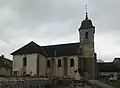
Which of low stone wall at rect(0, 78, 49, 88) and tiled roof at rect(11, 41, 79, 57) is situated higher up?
tiled roof at rect(11, 41, 79, 57)

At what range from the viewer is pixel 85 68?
47781mm

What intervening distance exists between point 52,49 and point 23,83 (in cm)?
2396

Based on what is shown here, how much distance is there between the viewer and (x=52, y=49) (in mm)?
52500

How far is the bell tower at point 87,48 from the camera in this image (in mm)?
47531

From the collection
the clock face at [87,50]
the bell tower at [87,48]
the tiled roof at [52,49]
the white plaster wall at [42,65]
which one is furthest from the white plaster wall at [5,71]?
the clock face at [87,50]

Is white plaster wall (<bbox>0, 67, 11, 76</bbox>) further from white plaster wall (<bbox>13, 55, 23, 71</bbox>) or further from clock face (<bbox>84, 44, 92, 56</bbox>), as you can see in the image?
clock face (<bbox>84, 44, 92, 56</bbox>)

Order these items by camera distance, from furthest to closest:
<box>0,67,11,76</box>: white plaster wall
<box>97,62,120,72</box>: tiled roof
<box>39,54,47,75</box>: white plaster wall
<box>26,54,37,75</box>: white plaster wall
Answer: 1. <box>97,62,120,72</box>: tiled roof
2. <box>39,54,47,75</box>: white plaster wall
3. <box>0,67,11,76</box>: white plaster wall
4. <box>26,54,37,75</box>: white plaster wall

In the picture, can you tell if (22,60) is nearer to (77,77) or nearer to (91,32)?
(77,77)

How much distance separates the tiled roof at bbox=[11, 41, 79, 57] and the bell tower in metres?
1.78

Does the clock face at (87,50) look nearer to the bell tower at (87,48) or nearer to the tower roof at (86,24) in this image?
the bell tower at (87,48)

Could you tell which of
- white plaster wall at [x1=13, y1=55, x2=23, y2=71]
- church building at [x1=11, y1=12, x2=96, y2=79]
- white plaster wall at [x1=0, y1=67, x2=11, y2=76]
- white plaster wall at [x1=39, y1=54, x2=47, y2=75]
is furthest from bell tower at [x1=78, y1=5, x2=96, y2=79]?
white plaster wall at [x1=0, y1=67, x2=11, y2=76]

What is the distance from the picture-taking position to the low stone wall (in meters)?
25.4

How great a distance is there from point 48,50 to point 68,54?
5.89 metres

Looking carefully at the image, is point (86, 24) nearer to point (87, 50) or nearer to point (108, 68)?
point (87, 50)
